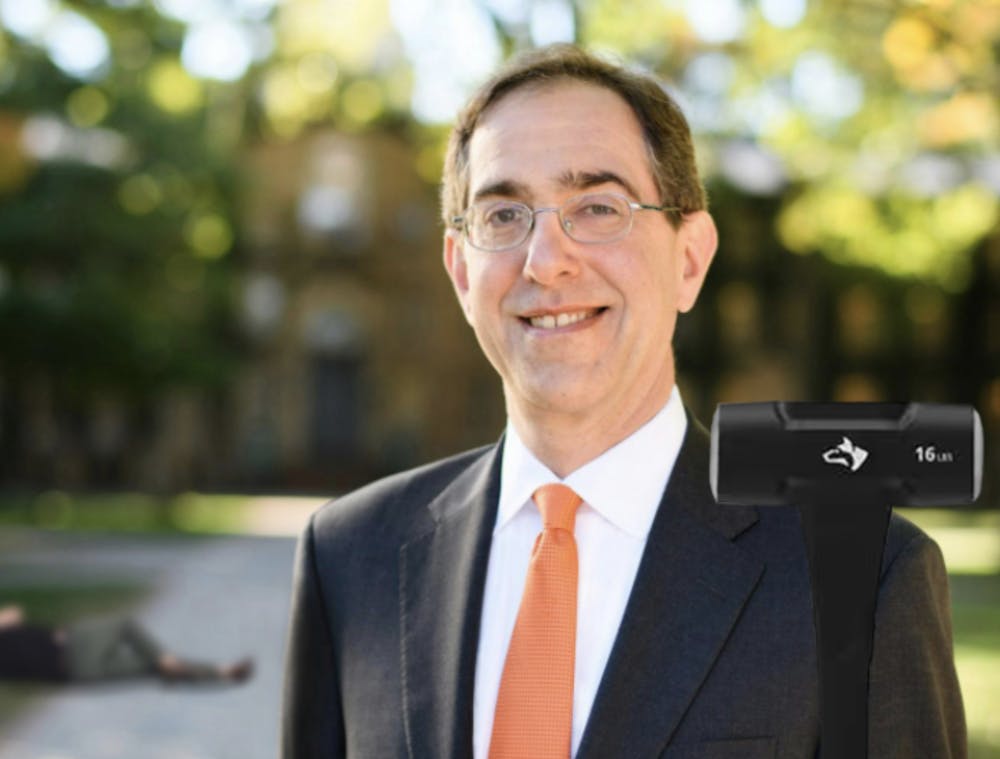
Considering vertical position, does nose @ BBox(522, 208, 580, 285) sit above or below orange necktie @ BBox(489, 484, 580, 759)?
above

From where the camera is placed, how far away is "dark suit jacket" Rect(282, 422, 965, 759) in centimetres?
195

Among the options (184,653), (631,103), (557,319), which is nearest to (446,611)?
(557,319)

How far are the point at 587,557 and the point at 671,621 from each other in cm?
19

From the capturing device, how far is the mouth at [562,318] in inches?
86.1

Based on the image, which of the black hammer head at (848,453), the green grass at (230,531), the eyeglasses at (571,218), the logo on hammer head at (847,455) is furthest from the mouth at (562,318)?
the green grass at (230,531)

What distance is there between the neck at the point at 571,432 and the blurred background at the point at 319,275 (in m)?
0.68

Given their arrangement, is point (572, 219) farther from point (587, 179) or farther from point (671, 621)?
point (671, 621)

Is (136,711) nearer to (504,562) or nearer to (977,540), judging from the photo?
(504,562)

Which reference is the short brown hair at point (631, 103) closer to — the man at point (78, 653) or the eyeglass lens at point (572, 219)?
→ the eyeglass lens at point (572, 219)

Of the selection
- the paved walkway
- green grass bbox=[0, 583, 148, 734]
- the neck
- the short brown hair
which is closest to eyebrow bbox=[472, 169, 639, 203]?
the short brown hair

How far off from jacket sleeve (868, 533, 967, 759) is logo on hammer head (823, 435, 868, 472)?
0.68 m

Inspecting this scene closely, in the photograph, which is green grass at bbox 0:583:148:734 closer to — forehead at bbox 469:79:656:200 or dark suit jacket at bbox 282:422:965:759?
dark suit jacket at bbox 282:422:965:759

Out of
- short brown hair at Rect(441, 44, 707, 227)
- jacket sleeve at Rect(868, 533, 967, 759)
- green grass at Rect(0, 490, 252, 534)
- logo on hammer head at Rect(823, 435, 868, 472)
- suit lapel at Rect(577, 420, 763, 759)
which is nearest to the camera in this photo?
logo on hammer head at Rect(823, 435, 868, 472)

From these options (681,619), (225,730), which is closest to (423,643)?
(681,619)
